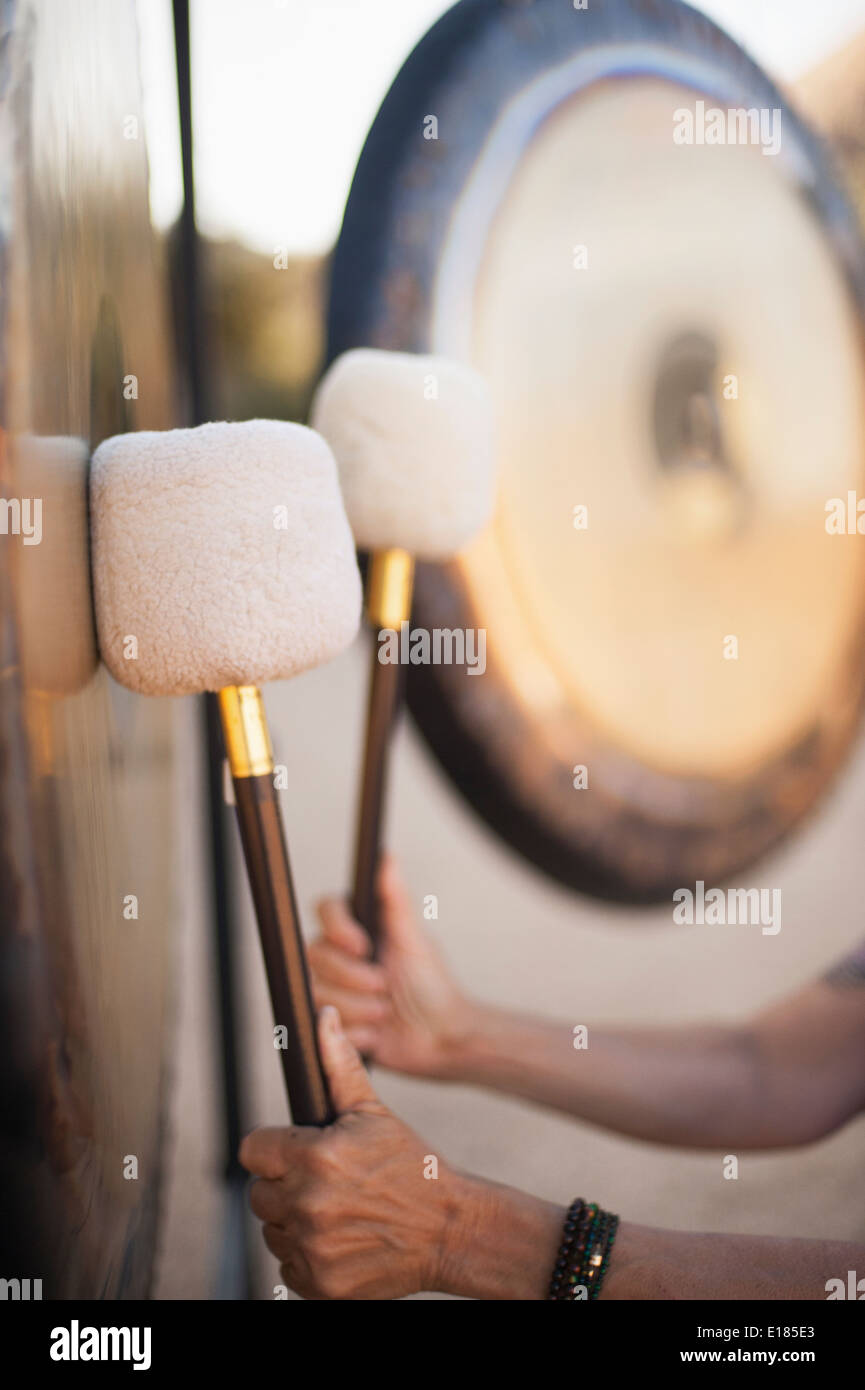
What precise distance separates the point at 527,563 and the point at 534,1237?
316 mm

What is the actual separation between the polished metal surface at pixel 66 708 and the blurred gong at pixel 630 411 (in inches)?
6.3

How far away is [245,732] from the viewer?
0.32 meters

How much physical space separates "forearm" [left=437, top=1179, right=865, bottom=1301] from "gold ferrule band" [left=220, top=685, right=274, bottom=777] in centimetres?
19

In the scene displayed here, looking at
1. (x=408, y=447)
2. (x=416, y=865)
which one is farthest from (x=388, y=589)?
(x=416, y=865)

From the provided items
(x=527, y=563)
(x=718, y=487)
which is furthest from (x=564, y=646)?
(x=718, y=487)

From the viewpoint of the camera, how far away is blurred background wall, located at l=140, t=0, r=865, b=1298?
1.90 feet

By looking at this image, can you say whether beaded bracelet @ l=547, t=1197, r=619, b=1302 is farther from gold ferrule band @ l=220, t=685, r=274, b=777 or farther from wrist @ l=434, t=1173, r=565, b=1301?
gold ferrule band @ l=220, t=685, r=274, b=777

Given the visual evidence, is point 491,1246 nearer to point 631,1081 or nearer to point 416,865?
point 631,1081

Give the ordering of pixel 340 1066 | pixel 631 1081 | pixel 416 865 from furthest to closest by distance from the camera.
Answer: pixel 416 865 → pixel 631 1081 → pixel 340 1066

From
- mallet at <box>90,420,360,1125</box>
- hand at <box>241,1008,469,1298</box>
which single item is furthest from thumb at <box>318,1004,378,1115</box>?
mallet at <box>90,420,360,1125</box>

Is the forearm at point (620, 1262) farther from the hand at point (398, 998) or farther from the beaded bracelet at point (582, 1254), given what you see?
the hand at point (398, 998)

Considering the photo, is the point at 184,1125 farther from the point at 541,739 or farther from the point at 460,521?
the point at 460,521

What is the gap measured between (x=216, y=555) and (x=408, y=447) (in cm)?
13

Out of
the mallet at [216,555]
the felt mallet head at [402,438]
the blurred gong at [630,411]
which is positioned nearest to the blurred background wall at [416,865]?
the blurred gong at [630,411]
